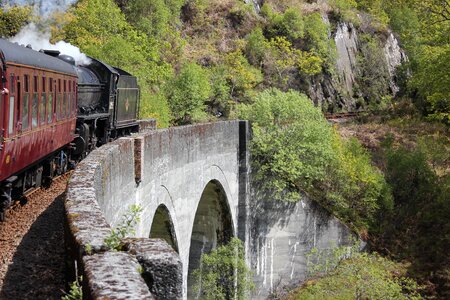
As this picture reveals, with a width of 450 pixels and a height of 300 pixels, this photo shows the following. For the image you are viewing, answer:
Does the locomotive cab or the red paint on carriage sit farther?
the locomotive cab

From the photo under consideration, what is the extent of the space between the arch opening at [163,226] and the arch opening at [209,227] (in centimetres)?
665

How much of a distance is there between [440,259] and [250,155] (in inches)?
351

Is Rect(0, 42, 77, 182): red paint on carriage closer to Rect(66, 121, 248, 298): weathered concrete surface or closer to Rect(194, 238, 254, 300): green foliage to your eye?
Rect(66, 121, 248, 298): weathered concrete surface

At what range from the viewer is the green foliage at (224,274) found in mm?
21969

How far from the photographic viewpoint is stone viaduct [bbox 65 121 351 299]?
3600mm

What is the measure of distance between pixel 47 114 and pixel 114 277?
8.62 metres

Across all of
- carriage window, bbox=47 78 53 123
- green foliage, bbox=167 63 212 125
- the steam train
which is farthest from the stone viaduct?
green foliage, bbox=167 63 212 125

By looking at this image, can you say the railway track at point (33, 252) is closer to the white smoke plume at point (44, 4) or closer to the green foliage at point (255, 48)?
the white smoke plume at point (44, 4)

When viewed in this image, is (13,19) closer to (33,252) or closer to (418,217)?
(418,217)

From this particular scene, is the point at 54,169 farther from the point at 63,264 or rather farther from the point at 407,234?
the point at 407,234

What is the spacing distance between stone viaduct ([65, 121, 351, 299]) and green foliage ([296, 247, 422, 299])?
3.52ft

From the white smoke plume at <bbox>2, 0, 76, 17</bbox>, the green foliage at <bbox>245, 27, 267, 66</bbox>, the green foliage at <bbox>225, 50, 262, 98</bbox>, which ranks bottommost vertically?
the green foliage at <bbox>225, 50, 262, 98</bbox>

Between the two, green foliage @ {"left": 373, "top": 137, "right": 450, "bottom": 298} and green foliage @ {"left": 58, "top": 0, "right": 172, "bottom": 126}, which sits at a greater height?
green foliage @ {"left": 58, "top": 0, "right": 172, "bottom": 126}

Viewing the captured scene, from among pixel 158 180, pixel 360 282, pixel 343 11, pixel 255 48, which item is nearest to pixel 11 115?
pixel 158 180
